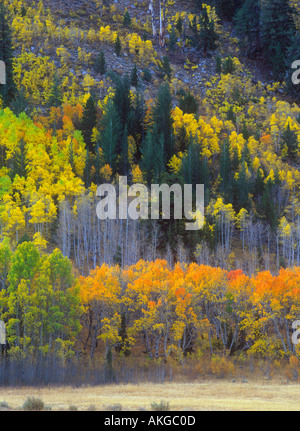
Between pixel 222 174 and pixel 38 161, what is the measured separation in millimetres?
26126

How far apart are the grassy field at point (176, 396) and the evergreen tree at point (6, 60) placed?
60.9 meters

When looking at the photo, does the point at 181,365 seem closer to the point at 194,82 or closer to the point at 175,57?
the point at 194,82

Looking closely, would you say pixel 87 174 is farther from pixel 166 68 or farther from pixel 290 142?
pixel 166 68

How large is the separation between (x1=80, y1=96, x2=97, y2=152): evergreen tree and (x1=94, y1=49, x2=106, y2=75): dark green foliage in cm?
1893

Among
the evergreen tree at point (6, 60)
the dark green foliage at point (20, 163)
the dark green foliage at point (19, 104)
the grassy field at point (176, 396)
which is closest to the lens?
the grassy field at point (176, 396)

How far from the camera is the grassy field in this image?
85.8 ft

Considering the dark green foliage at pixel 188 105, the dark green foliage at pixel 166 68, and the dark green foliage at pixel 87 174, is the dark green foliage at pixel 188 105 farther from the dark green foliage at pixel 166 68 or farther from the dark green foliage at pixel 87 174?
the dark green foliage at pixel 87 174

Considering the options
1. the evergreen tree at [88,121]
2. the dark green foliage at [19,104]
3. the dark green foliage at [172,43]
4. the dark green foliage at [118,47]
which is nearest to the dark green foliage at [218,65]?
the dark green foliage at [172,43]

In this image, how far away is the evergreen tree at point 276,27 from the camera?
120m

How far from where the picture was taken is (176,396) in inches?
1228

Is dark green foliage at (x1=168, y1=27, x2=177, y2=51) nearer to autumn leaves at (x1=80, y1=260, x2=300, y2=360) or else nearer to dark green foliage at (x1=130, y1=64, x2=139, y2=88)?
dark green foliage at (x1=130, y1=64, x2=139, y2=88)

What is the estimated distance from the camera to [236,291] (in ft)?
154

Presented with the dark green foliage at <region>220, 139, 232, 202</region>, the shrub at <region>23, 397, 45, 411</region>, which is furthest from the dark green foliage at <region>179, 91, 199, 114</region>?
the shrub at <region>23, 397, 45, 411</region>

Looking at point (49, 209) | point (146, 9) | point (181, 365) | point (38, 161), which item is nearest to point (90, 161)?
point (38, 161)
